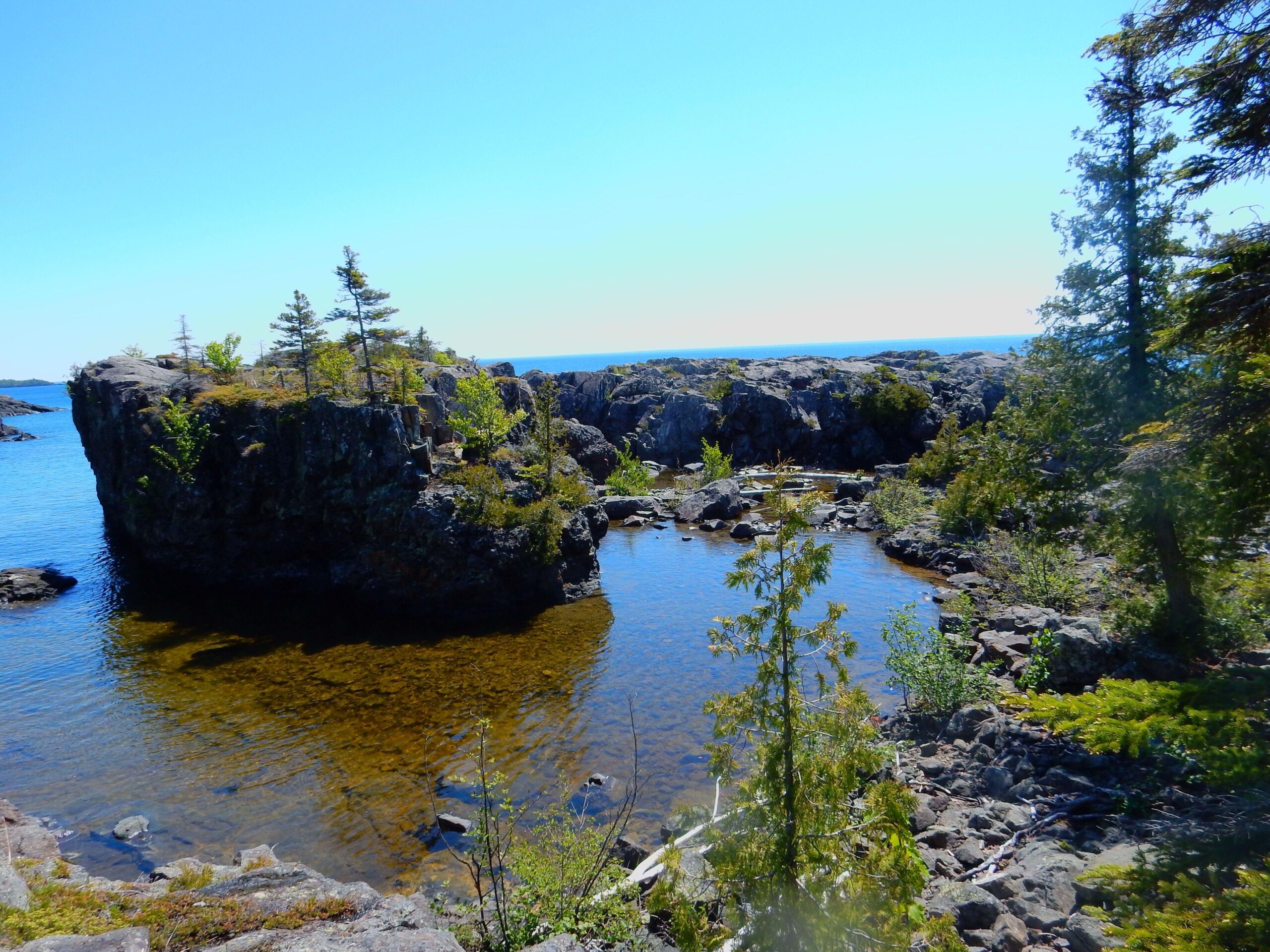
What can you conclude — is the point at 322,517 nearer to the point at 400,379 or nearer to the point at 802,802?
the point at 400,379

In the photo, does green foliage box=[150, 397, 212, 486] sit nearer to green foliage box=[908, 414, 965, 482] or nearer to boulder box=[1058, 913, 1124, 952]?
boulder box=[1058, 913, 1124, 952]

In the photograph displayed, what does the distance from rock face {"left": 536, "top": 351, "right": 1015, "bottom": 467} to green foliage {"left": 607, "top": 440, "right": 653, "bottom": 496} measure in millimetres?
17538

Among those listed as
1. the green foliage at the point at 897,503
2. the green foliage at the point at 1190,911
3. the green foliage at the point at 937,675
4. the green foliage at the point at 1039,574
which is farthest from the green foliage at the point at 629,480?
the green foliage at the point at 1190,911

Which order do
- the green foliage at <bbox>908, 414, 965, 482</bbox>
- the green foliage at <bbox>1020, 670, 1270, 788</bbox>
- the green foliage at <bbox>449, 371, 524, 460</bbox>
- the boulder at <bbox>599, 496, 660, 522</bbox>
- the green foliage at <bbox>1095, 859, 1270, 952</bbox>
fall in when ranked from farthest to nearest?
the boulder at <bbox>599, 496, 660, 522</bbox> → the green foliage at <bbox>908, 414, 965, 482</bbox> → the green foliage at <bbox>449, 371, 524, 460</bbox> → the green foliage at <bbox>1020, 670, 1270, 788</bbox> → the green foliage at <bbox>1095, 859, 1270, 952</bbox>

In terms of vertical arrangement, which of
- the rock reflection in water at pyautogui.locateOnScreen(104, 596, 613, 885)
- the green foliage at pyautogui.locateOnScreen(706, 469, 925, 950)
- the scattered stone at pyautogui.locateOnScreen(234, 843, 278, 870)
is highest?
the green foliage at pyautogui.locateOnScreen(706, 469, 925, 950)

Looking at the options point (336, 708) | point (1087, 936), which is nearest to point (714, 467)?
point (336, 708)

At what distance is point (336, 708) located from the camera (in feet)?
67.2

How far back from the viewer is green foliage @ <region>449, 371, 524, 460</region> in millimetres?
31062

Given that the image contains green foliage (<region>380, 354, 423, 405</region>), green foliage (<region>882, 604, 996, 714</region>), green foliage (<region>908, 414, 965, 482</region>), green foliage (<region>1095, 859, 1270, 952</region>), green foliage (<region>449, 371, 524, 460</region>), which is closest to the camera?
green foliage (<region>1095, 859, 1270, 952</region>)

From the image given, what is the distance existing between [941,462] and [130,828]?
46.9m

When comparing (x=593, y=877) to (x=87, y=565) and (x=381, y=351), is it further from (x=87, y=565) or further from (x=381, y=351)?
Result: (x=87, y=565)

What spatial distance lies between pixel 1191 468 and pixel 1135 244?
559 cm

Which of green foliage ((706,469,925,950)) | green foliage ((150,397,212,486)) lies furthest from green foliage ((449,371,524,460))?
green foliage ((706,469,925,950))

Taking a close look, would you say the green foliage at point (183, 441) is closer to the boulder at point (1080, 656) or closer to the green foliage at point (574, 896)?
the green foliage at point (574, 896)
